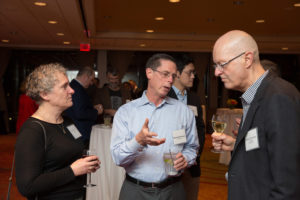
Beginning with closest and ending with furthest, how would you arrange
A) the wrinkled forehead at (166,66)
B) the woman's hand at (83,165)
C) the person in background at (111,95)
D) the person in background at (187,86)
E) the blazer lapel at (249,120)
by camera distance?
1. the blazer lapel at (249,120)
2. the woman's hand at (83,165)
3. the wrinkled forehead at (166,66)
4. the person in background at (187,86)
5. the person in background at (111,95)

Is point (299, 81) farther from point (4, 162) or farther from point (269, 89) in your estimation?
point (269, 89)

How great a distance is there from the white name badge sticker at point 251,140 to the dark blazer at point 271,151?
0.05ft

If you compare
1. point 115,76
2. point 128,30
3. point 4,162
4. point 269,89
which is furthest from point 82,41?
point 269,89

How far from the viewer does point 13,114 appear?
11680mm

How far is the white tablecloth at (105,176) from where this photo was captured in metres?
3.93

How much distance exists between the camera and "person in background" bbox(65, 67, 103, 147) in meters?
4.38

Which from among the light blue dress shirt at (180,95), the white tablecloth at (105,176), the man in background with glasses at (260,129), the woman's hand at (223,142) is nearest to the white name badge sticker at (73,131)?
the woman's hand at (223,142)

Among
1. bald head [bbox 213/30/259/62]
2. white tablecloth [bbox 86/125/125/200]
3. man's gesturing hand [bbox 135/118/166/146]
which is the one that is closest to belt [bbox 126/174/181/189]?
man's gesturing hand [bbox 135/118/166/146]

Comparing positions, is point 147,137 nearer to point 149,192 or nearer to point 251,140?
point 149,192

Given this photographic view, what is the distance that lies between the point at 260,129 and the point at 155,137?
0.98m

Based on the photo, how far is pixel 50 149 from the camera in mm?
1856

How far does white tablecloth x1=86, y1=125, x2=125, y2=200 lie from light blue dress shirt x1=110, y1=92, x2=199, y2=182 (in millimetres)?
1816

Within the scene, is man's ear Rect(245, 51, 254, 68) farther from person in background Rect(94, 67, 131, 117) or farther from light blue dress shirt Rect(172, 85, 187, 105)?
person in background Rect(94, 67, 131, 117)

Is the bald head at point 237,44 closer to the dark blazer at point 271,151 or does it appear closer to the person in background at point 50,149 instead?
the dark blazer at point 271,151
